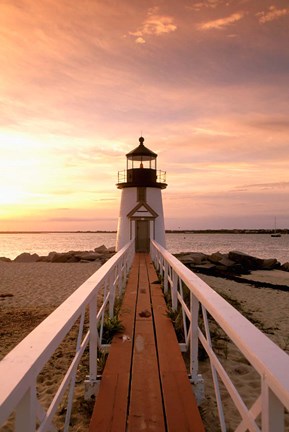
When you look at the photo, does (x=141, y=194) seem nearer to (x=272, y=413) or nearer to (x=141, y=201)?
(x=141, y=201)

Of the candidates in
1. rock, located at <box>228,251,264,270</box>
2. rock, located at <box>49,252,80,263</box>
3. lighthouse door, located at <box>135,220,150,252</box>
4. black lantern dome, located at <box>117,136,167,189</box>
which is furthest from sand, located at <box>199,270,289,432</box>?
rock, located at <box>49,252,80,263</box>

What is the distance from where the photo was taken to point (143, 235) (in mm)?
22016

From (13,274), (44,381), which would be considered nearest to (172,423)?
(44,381)

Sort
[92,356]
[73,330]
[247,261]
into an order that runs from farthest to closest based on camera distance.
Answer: [247,261]
[73,330]
[92,356]

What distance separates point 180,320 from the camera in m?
6.21

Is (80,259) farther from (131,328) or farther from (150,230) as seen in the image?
(131,328)

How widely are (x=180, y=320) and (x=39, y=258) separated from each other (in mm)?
31045

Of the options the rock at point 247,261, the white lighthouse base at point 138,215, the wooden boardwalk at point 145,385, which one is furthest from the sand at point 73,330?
the rock at point 247,261

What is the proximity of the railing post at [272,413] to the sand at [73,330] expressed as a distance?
2986 millimetres

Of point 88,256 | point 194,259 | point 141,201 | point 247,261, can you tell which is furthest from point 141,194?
point 247,261

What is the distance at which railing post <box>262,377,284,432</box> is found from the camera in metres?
1.66

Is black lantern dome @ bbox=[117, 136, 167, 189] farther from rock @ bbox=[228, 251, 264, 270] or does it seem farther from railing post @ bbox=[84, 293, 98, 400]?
railing post @ bbox=[84, 293, 98, 400]

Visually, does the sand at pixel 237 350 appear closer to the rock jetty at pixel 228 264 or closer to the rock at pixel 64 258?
the rock jetty at pixel 228 264

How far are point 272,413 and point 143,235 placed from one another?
20344 millimetres
